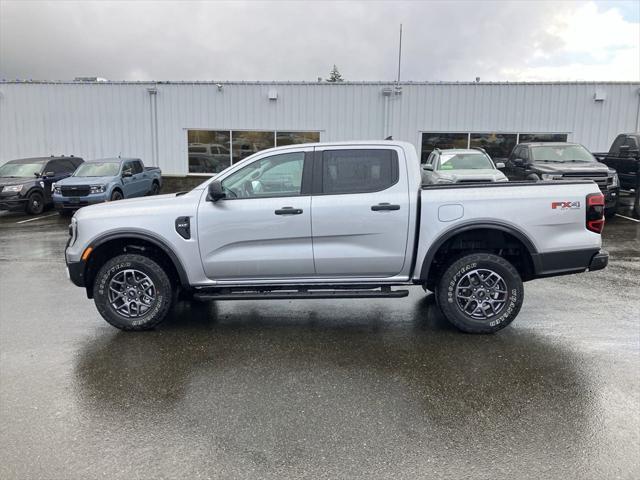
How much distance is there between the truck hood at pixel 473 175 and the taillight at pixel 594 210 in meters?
7.01

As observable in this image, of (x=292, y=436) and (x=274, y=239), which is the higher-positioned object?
(x=274, y=239)

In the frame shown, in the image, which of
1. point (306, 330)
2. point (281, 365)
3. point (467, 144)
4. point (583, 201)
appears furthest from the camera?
point (467, 144)

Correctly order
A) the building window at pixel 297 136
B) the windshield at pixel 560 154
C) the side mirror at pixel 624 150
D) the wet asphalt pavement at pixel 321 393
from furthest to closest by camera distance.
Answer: the building window at pixel 297 136 → the side mirror at pixel 624 150 → the windshield at pixel 560 154 → the wet asphalt pavement at pixel 321 393

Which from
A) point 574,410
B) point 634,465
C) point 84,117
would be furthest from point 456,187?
point 84,117

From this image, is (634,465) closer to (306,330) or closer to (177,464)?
(177,464)

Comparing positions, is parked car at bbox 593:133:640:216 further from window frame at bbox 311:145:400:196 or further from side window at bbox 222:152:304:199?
side window at bbox 222:152:304:199

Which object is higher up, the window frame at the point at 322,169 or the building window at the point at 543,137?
the building window at the point at 543,137

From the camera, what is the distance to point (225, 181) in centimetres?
531

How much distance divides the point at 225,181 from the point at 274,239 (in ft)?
2.68

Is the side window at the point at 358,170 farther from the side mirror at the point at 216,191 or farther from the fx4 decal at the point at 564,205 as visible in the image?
the fx4 decal at the point at 564,205

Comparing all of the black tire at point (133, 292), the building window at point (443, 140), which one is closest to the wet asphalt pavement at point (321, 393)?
the black tire at point (133, 292)

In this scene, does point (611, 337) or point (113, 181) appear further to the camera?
point (113, 181)

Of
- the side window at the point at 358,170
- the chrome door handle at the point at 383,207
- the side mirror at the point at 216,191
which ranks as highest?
the side window at the point at 358,170

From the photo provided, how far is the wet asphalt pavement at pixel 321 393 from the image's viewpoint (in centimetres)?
309
